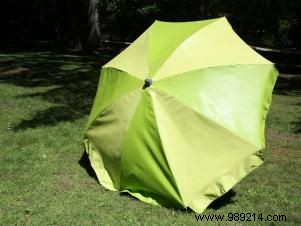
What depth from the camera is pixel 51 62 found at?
733 inches

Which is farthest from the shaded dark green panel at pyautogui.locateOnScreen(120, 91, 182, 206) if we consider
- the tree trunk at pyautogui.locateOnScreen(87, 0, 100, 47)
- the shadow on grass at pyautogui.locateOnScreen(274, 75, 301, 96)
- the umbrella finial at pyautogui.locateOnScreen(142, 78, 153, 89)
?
the tree trunk at pyautogui.locateOnScreen(87, 0, 100, 47)

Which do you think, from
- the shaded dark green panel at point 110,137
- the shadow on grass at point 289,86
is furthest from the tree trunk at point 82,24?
the shaded dark green panel at point 110,137

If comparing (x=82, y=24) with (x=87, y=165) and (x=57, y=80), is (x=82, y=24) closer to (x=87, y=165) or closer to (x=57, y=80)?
(x=57, y=80)

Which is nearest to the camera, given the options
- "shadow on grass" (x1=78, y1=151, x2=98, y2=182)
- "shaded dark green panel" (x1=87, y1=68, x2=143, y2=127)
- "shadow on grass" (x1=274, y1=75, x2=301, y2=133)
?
"shaded dark green panel" (x1=87, y1=68, x2=143, y2=127)

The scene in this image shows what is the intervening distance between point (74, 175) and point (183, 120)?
222 cm

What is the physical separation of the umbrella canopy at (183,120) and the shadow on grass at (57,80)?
3788 millimetres

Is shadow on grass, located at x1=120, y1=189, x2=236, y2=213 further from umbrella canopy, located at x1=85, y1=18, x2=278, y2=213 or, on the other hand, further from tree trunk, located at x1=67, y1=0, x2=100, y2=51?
tree trunk, located at x1=67, y1=0, x2=100, y2=51

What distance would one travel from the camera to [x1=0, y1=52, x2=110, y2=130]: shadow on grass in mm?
10344

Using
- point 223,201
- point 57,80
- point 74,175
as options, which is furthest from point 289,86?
point 74,175

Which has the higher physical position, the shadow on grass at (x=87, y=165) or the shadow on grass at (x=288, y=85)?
the shadow on grass at (x=87, y=165)

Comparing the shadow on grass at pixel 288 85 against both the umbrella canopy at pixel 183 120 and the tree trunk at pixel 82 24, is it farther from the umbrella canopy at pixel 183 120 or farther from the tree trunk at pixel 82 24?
the tree trunk at pixel 82 24

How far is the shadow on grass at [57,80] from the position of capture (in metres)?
10.3

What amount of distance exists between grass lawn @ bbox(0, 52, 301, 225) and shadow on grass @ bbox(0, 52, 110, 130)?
0.15 ft

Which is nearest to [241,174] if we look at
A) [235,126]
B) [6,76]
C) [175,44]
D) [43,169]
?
[235,126]
